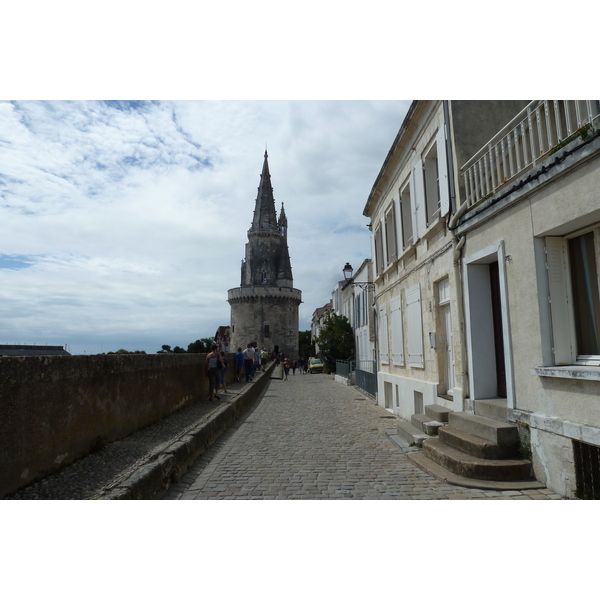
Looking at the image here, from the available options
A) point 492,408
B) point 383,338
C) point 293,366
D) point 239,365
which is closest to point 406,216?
point 383,338

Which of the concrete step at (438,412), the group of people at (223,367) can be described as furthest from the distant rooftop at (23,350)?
the concrete step at (438,412)

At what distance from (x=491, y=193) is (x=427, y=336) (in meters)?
3.56

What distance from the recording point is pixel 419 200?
9258 mm

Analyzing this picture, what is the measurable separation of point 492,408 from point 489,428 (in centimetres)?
69

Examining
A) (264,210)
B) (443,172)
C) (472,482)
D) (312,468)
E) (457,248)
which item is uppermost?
(264,210)

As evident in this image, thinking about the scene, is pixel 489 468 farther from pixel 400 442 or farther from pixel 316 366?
pixel 316 366

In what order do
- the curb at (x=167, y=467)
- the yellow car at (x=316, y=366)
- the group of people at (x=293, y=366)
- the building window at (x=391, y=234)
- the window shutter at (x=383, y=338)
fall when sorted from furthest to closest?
the yellow car at (x=316, y=366) < the group of people at (x=293, y=366) < the window shutter at (x=383, y=338) < the building window at (x=391, y=234) < the curb at (x=167, y=467)

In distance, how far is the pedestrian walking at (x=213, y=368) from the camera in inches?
499

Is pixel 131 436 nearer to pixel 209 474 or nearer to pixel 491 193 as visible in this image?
pixel 209 474

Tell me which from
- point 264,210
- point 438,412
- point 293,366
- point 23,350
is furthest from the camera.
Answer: point 264,210

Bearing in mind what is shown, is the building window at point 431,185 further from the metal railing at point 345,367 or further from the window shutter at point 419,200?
the metal railing at point 345,367

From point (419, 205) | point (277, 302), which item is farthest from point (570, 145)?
point (277, 302)

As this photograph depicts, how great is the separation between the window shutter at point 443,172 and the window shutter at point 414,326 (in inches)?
87.7

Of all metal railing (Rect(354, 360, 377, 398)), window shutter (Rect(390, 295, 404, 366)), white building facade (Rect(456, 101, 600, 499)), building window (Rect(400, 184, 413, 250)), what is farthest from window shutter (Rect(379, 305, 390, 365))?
white building facade (Rect(456, 101, 600, 499))
